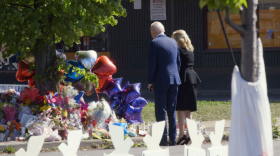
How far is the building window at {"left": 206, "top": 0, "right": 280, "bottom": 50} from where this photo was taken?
1561 centimetres

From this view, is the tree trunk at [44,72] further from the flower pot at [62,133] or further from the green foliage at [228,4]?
the green foliage at [228,4]

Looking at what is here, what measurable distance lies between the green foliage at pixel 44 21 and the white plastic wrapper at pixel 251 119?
3.80 meters

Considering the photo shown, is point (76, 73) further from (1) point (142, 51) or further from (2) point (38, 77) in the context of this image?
(1) point (142, 51)

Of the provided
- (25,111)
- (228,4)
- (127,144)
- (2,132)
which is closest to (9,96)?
(25,111)

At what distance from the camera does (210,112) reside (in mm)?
9969

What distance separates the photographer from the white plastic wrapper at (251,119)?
2955 mm

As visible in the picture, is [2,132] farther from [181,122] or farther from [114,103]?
[181,122]

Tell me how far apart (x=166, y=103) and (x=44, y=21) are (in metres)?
2.38

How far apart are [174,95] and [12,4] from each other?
315 centimetres

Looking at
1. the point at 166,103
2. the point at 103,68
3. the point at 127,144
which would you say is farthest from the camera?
the point at 103,68

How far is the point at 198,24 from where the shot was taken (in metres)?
15.5

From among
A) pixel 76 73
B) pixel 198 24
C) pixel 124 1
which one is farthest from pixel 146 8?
pixel 76 73

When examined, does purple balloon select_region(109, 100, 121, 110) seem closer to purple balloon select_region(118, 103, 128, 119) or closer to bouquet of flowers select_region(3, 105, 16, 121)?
purple balloon select_region(118, 103, 128, 119)

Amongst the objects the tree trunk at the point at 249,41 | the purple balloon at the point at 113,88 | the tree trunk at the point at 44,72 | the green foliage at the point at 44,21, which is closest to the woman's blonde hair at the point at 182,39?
the green foliage at the point at 44,21
